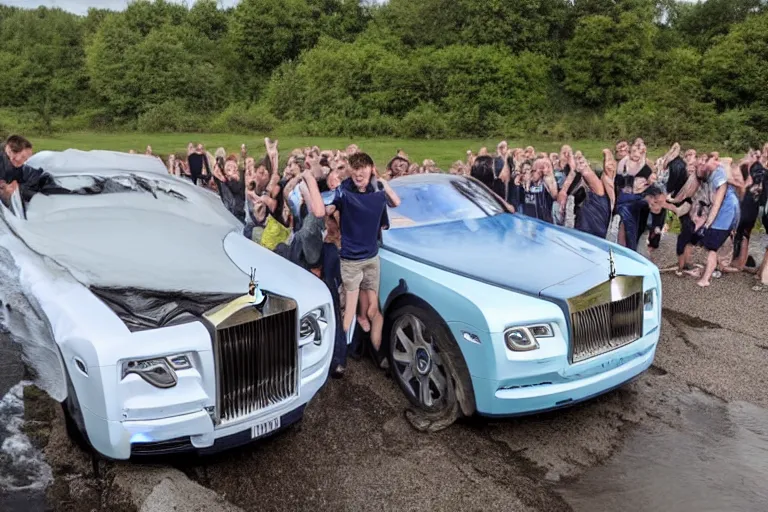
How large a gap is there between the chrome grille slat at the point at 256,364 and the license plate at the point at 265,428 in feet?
0.35

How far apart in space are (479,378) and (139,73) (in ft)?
115

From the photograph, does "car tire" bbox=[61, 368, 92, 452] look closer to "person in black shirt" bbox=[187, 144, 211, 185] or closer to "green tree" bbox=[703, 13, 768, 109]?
"person in black shirt" bbox=[187, 144, 211, 185]

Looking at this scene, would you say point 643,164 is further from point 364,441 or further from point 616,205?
point 364,441

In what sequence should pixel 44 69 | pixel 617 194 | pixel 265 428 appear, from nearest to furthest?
pixel 265 428, pixel 617 194, pixel 44 69

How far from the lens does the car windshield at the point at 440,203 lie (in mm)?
5688

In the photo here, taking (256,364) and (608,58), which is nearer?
(256,364)

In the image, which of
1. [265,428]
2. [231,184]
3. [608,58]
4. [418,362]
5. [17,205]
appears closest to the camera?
[265,428]

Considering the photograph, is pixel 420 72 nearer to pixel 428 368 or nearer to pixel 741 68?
pixel 741 68

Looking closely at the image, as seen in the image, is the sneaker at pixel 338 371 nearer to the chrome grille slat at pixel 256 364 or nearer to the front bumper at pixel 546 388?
the chrome grille slat at pixel 256 364

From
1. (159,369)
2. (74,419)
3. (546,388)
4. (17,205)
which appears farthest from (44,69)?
(546,388)

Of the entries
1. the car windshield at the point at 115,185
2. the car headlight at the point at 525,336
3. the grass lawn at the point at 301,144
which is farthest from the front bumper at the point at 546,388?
the grass lawn at the point at 301,144

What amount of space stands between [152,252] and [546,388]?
276cm

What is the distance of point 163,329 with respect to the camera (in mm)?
3480

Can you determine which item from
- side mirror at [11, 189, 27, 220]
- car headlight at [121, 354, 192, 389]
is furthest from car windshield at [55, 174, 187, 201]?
car headlight at [121, 354, 192, 389]
